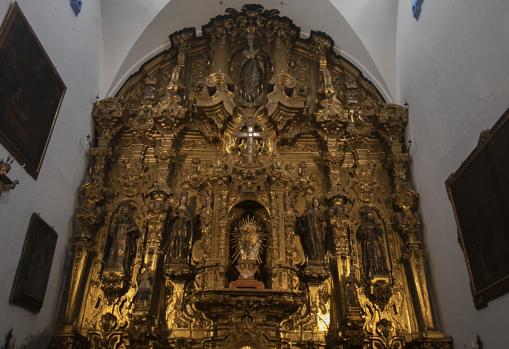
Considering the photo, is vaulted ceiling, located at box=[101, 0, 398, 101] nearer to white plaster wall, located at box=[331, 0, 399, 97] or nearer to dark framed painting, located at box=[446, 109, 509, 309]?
white plaster wall, located at box=[331, 0, 399, 97]

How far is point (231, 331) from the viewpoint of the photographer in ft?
25.5

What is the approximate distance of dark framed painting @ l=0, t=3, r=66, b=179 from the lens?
6.16 m

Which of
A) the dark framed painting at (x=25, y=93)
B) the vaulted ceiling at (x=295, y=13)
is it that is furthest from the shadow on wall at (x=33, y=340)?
the vaulted ceiling at (x=295, y=13)

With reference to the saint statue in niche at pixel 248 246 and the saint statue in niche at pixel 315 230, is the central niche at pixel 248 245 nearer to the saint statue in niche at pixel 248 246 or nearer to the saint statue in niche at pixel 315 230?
the saint statue in niche at pixel 248 246

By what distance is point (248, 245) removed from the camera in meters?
8.70

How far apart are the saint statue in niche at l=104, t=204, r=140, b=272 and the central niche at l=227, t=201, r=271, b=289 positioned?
2.02m

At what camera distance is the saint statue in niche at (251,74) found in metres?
10.6

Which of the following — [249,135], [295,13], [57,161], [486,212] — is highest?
[295,13]

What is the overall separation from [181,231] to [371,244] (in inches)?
153

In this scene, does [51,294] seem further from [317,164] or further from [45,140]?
[317,164]

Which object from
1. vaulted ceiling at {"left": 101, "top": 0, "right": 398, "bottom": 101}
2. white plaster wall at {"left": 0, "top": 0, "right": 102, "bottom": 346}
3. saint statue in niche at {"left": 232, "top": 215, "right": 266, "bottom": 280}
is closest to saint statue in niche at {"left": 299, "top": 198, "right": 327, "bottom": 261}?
saint statue in niche at {"left": 232, "top": 215, "right": 266, "bottom": 280}

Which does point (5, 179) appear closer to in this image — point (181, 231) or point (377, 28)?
point (181, 231)

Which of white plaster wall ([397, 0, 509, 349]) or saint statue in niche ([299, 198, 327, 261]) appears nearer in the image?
white plaster wall ([397, 0, 509, 349])

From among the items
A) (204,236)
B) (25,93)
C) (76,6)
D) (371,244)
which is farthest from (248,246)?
(76,6)
